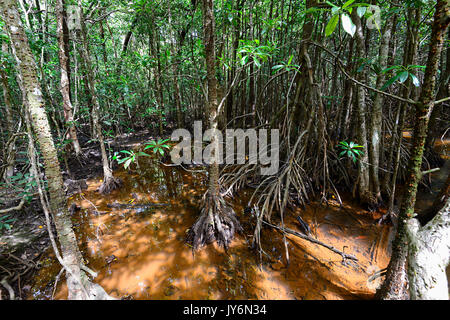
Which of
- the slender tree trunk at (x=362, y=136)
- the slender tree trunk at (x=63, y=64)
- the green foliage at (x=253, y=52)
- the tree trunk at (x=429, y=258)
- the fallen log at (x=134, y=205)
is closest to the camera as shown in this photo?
the tree trunk at (x=429, y=258)

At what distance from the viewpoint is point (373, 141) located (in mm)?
2957

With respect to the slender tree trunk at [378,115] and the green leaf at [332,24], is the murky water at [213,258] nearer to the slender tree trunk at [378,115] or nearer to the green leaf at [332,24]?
the slender tree trunk at [378,115]

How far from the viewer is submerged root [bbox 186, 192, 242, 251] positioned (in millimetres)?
2504

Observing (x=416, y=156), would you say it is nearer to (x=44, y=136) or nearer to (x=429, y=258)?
(x=429, y=258)

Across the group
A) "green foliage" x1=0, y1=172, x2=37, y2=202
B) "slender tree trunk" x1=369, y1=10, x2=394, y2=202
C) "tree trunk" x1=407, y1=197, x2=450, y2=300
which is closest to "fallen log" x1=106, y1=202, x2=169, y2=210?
"green foliage" x1=0, y1=172, x2=37, y2=202

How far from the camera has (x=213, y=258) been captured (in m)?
2.35

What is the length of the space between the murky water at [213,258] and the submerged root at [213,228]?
3.9 inches

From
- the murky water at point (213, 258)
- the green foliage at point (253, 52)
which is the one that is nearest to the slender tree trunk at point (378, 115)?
the murky water at point (213, 258)

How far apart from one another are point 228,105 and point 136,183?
145 inches

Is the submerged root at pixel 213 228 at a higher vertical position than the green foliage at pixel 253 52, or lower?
lower

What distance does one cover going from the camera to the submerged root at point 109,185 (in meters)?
3.80

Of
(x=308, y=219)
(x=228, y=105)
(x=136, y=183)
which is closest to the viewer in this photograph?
(x=308, y=219)

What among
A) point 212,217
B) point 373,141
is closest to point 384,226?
point 373,141
